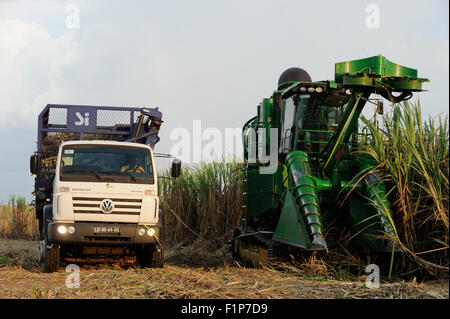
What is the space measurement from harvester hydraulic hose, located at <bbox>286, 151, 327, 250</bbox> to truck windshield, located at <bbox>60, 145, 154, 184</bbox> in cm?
281

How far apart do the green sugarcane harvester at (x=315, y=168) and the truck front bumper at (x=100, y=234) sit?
2.21m

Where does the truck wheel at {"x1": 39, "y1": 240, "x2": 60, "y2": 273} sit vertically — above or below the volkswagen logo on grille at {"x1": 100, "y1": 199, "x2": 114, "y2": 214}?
below

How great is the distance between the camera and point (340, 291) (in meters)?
7.08

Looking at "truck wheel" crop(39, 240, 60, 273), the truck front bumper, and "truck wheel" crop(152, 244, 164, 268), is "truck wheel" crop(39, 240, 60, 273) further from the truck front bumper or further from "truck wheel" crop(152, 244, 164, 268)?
"truck wheel" crop(152, 244, 164, 268)

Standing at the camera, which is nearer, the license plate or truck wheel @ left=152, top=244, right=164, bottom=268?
the license plate

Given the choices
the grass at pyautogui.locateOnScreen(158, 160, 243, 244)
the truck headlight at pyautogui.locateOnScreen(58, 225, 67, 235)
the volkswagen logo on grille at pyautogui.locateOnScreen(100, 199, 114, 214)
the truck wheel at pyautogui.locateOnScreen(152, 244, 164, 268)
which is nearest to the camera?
the truck headlight at pyautogui.locateOnScreen(58, 225, 67, 235)

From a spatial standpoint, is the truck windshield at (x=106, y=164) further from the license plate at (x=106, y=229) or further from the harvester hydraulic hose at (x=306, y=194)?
the harvester hydraulic hose at (x=306, y=194)

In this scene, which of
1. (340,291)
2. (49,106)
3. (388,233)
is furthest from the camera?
(49,106)

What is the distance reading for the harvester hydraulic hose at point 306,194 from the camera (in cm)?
873

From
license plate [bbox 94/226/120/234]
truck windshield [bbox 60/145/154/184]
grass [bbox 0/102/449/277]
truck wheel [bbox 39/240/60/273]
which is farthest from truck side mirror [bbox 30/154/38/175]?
grass [bbox 0/102/449/277]

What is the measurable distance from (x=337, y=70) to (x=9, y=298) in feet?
19.2

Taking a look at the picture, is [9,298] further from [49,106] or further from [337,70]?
[49,106]

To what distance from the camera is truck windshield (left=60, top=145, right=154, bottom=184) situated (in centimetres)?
1062

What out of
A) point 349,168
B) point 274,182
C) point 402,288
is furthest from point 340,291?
point 274,182
